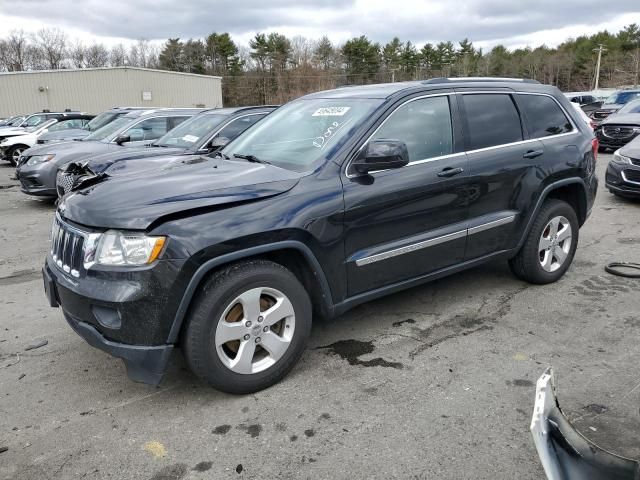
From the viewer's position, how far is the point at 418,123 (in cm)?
393

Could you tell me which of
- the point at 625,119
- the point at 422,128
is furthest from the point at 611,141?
the point at 422,128

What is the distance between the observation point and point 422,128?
3.95 m

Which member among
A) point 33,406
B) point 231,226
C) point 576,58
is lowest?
point 33,406

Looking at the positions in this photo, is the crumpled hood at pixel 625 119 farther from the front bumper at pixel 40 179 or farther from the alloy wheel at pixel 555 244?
the front bumper at pixel 40 179

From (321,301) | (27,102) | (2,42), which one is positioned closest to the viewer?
(321,301)

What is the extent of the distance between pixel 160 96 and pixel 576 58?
70806mm

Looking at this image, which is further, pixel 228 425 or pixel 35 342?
pixel 35 342

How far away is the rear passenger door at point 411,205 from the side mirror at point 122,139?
691cm

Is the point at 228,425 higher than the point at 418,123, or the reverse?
the point at 418,123

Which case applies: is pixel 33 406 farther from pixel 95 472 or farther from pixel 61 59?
pixel 61 59

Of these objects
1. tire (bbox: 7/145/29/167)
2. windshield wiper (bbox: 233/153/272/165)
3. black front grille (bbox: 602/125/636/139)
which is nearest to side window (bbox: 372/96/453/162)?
windshield wiper (bbox: 233/153/272/165)

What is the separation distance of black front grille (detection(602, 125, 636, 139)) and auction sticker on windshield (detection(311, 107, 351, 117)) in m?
13.4

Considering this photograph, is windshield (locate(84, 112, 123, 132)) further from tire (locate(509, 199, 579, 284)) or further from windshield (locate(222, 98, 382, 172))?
tire (locate(509, 199, 579, 284))

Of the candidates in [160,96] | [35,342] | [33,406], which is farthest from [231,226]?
[160,96]
